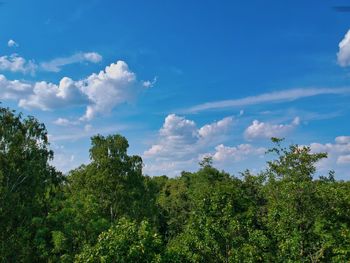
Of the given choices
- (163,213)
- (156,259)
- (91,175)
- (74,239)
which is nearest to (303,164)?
(156,259)

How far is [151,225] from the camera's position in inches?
1673

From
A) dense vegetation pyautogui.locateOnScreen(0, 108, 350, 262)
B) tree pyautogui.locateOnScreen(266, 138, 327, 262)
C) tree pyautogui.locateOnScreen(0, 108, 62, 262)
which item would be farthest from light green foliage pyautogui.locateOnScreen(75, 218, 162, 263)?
tree pyautogui.locateOnScreen(0, 108, 62, 262)

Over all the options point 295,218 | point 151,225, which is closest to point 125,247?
point 295,218

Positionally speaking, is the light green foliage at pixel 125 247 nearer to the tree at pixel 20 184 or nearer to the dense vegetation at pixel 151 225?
the dense vegetation at pixel 151 225

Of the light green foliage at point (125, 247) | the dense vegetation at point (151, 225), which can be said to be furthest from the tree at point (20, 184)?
the light green foliage at point (125, 247)

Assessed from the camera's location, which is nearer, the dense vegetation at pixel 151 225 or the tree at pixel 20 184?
the dense vegetation at pixel 151 225

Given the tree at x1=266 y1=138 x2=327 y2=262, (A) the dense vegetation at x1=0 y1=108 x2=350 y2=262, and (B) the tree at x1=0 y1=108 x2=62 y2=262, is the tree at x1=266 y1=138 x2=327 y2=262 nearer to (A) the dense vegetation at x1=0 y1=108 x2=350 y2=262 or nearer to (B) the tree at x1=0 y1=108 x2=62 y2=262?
(A) the dense vegetation at x1=0 y1=108 x2=350 y2=262

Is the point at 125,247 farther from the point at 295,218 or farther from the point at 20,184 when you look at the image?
the point at 20,184

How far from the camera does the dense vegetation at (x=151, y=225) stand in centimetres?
2619

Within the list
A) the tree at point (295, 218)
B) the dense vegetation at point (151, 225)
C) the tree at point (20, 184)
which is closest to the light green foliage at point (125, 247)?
the dense vegetation at point (151, 225)

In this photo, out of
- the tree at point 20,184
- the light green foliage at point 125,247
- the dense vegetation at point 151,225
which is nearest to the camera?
the light green foliage at point 125,247

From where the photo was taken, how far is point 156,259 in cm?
2206

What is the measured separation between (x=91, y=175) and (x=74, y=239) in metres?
15.2

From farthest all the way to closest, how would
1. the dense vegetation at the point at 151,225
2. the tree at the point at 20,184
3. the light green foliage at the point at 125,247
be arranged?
the tree at the point at 20,184 → the dense vegetation at the point at 151,225 → the light green foliage at the point at 125,247
